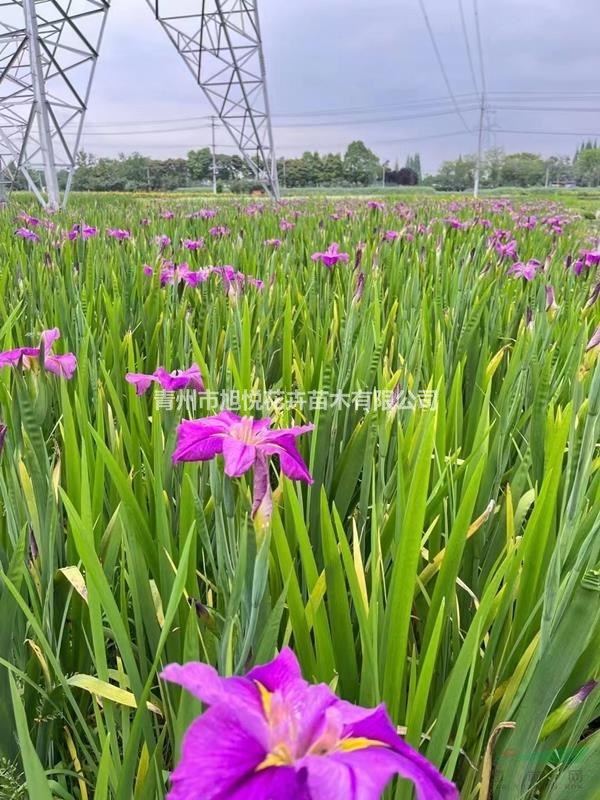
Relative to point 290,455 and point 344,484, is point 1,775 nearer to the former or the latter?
point 290,455

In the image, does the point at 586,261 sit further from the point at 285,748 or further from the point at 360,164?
the point at 360,164

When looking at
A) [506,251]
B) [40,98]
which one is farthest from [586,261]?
[40,98]

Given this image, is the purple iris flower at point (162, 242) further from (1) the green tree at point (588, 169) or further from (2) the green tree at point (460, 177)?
(1) the green tree at point (588, 169)

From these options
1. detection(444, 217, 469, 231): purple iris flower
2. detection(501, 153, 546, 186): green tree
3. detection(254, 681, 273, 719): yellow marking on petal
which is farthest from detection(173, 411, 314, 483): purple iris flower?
detection(501, 153, 546, 186): green tree

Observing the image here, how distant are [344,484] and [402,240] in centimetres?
242

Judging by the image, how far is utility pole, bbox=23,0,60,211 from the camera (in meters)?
7.20

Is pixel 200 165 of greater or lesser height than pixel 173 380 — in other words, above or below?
above

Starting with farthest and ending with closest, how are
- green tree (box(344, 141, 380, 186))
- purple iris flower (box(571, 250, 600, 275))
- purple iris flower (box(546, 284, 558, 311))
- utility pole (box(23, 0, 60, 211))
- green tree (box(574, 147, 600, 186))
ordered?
green tree (box(344, 141, 380, 186)) → green tree (box(574, 147, 600, 186)) → utility pole (box(23, 0, 60, 211)) → purple iris flower (box(571, 250, 600, 275)) → purple iris flower (box(546, 284, 558, 311))

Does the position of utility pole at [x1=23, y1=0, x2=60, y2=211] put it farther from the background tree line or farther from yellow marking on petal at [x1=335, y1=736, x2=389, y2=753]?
the background tree line

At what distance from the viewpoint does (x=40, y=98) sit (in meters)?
7.50

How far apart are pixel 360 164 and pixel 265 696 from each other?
175 feet

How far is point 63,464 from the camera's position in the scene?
91 centimetres

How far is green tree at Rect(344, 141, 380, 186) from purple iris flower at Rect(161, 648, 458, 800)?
49.7 metres

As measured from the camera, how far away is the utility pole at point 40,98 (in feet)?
23.6
